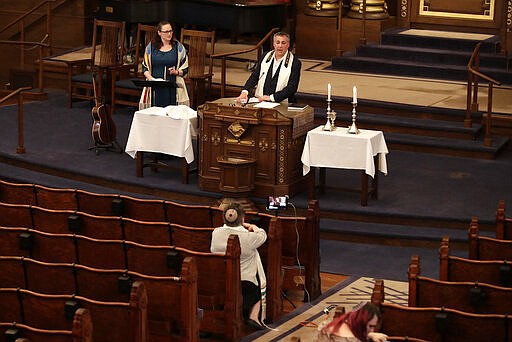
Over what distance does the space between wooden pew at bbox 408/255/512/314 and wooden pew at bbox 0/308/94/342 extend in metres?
1.96

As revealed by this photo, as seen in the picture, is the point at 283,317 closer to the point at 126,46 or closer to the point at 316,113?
the point at 316,113

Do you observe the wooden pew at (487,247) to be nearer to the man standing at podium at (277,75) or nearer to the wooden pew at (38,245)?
the wooden pew at (38,245)

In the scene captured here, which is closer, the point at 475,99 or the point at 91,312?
the point at 91,312

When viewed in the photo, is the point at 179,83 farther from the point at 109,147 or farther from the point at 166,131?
the point at 109,147

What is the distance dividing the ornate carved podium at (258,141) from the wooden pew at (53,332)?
408 centimetres

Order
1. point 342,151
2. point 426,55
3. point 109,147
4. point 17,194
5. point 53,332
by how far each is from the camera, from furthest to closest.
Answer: point 426,55 < point 109,147 < point 342,151 < point 17,194 < point 53,332

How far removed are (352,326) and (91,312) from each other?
1.77 m

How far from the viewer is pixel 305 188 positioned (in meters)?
10.7

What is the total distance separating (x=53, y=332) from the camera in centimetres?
604

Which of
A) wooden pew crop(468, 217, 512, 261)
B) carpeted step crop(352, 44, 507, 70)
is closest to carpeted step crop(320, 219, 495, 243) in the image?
wooden pew crop(468, 217, 512, 261)

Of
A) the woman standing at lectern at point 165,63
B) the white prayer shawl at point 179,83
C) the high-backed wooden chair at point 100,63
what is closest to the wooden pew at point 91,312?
the woman standing at lectern at point 165,63

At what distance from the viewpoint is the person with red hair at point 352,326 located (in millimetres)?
5309

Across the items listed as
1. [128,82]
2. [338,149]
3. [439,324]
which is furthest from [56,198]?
[128,82]

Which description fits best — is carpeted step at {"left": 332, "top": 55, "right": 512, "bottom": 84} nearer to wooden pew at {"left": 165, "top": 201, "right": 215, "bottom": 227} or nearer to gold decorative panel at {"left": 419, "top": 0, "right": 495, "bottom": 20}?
gold decorative panel at {"left": 419, "top": 0, "right": 495, "bottom": 20}
